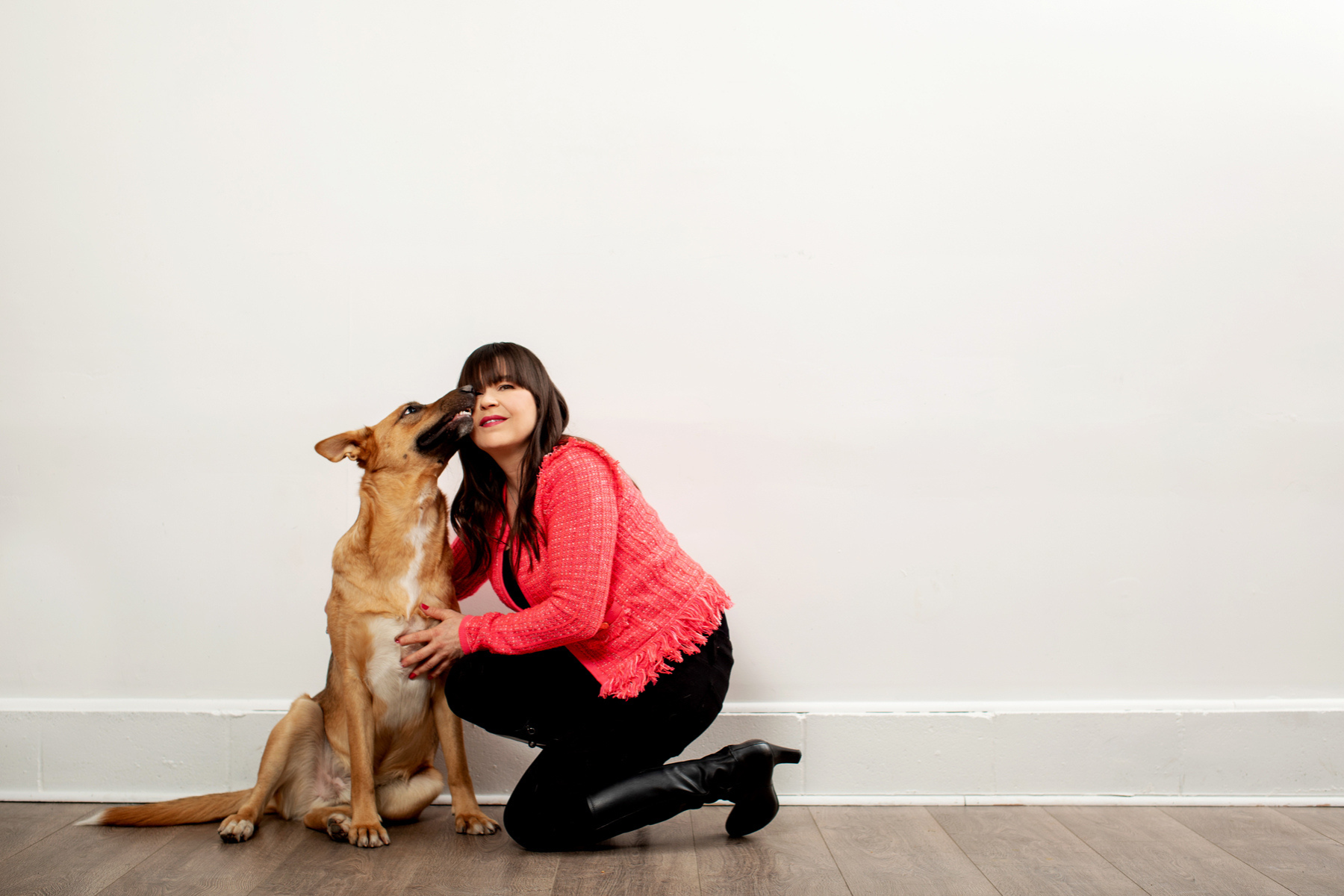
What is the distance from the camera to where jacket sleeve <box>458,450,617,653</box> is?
180cm

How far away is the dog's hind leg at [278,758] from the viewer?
1.99 metres

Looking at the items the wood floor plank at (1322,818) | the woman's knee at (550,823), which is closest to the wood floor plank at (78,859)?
the woman's knee at (550,823)

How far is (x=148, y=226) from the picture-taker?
8.02 feet

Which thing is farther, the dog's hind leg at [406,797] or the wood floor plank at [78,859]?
the dog's hind leg at [406,797]

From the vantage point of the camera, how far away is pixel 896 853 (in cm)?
190

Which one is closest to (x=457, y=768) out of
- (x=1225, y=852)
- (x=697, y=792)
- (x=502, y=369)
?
(x=697, y=792)

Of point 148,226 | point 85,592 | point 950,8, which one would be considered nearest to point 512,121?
point 148,226

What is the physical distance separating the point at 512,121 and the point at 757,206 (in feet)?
2.43

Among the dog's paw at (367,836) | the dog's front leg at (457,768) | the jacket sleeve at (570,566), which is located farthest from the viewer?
the dog's front leg at (457,768)

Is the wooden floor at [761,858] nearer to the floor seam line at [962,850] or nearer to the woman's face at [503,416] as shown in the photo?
the floor seam line at [962,850]

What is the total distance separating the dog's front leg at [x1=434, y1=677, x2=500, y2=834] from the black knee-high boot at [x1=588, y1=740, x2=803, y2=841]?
0.34 m

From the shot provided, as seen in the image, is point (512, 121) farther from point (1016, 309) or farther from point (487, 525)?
point (1016, 309)

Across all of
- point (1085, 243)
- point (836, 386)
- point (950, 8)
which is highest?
point (950, 8)

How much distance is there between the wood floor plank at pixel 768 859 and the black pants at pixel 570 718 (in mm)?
246
